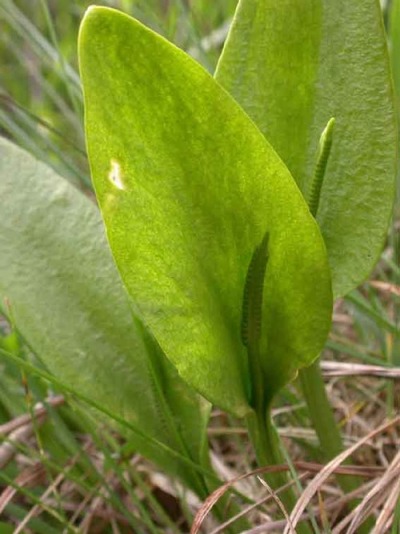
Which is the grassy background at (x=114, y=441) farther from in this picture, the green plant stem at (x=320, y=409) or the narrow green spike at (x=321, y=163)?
the narrow green spike at (x=321, y=163)

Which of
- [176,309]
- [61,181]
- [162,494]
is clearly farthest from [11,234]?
[162,494]

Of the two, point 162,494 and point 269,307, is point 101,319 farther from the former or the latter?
point 162,494

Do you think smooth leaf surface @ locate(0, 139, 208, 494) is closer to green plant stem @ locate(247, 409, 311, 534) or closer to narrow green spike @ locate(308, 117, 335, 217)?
green plant stem @ locate(247, 409, 311, 534)

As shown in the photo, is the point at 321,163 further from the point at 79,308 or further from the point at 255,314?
the point at 79,308

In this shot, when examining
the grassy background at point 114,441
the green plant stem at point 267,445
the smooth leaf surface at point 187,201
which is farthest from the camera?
the grassy background at point 114,441

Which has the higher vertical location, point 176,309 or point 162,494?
point 176,309

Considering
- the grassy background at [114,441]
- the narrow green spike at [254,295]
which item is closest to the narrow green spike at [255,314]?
the narrow green spike at [254,295]
